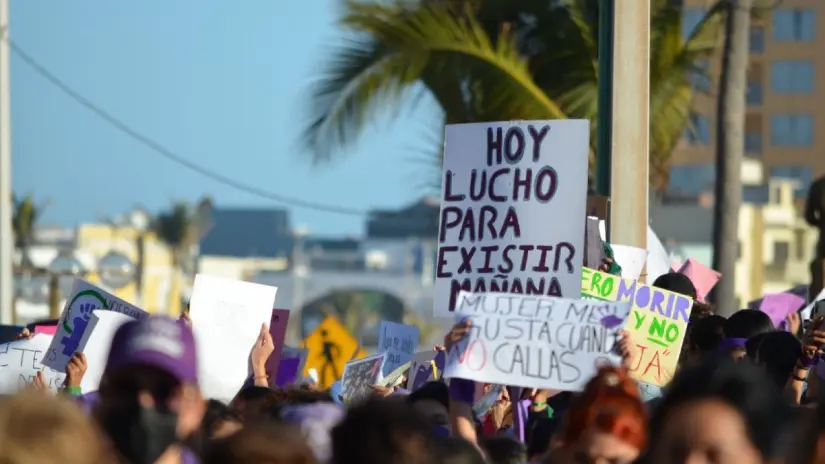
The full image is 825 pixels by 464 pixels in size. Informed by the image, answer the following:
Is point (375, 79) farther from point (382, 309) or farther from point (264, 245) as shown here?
point (264, 245)

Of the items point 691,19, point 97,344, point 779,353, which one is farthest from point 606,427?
point 691,19

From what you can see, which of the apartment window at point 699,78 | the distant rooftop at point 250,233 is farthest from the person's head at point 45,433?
the distant rooftop at point 250,233

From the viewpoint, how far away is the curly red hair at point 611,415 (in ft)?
14.9

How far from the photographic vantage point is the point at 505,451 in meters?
5.67

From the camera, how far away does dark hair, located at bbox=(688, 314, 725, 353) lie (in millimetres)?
7715

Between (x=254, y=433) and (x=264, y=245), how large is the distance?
17994cm

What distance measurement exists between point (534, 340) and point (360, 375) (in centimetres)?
214

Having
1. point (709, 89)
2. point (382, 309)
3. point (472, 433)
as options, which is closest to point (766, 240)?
point (382, 309)

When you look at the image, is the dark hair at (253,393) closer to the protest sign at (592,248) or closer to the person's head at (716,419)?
the person's head at (716,419)

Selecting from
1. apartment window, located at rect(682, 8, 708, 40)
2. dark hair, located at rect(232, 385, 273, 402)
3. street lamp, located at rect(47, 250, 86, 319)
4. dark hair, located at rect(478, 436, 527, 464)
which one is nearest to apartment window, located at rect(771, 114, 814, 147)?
apartment window, located at rect(682, 8, 708, 40)

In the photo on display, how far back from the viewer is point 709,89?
57.6 ft

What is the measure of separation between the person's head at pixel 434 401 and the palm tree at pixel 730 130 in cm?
896

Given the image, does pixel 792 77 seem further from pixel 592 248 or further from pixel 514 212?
pixel 514 212

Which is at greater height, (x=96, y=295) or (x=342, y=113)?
(x=342, y=113)
